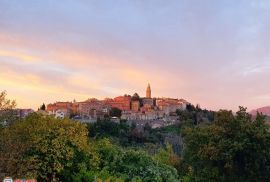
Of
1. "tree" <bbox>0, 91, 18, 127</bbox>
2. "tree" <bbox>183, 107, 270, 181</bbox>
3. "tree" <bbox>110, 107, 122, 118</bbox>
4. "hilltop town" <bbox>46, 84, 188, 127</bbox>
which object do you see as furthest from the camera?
"hilltop town" <bbox>46, 84, 188, 127</bbox>

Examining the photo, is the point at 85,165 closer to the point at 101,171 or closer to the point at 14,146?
the point at 101,171

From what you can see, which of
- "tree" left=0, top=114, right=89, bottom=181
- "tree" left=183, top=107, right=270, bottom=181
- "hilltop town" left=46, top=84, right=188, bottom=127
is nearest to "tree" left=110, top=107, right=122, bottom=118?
"hilltop town" left=46, top=84, right=188, bottom=127

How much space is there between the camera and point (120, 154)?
18391 millimetres

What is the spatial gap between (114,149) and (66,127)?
2.41 metres

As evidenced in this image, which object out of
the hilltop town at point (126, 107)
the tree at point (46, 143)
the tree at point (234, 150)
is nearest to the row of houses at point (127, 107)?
the hilltop town at point (126, 107)

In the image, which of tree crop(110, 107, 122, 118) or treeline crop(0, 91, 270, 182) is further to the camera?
tree crop(110, 107, 122, 118)

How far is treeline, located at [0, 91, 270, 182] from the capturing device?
15812 mm

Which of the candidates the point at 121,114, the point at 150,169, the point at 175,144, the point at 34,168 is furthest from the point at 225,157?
the point at 121,114

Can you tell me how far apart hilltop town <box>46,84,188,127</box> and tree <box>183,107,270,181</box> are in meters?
105

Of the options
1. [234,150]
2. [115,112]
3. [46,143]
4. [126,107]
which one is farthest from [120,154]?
[126,107]

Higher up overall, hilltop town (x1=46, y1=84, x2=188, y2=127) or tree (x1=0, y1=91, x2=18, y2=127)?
hilltop town (x1=46, y1=84, x2=188, y2=127)

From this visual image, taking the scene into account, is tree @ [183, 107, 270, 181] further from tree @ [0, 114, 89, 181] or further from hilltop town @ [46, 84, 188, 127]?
hilltop town @ [46, 84, 188, 127]

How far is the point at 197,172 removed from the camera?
2480cm

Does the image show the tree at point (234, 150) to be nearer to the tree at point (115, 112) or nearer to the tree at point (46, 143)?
the tree at point (46, 143)
